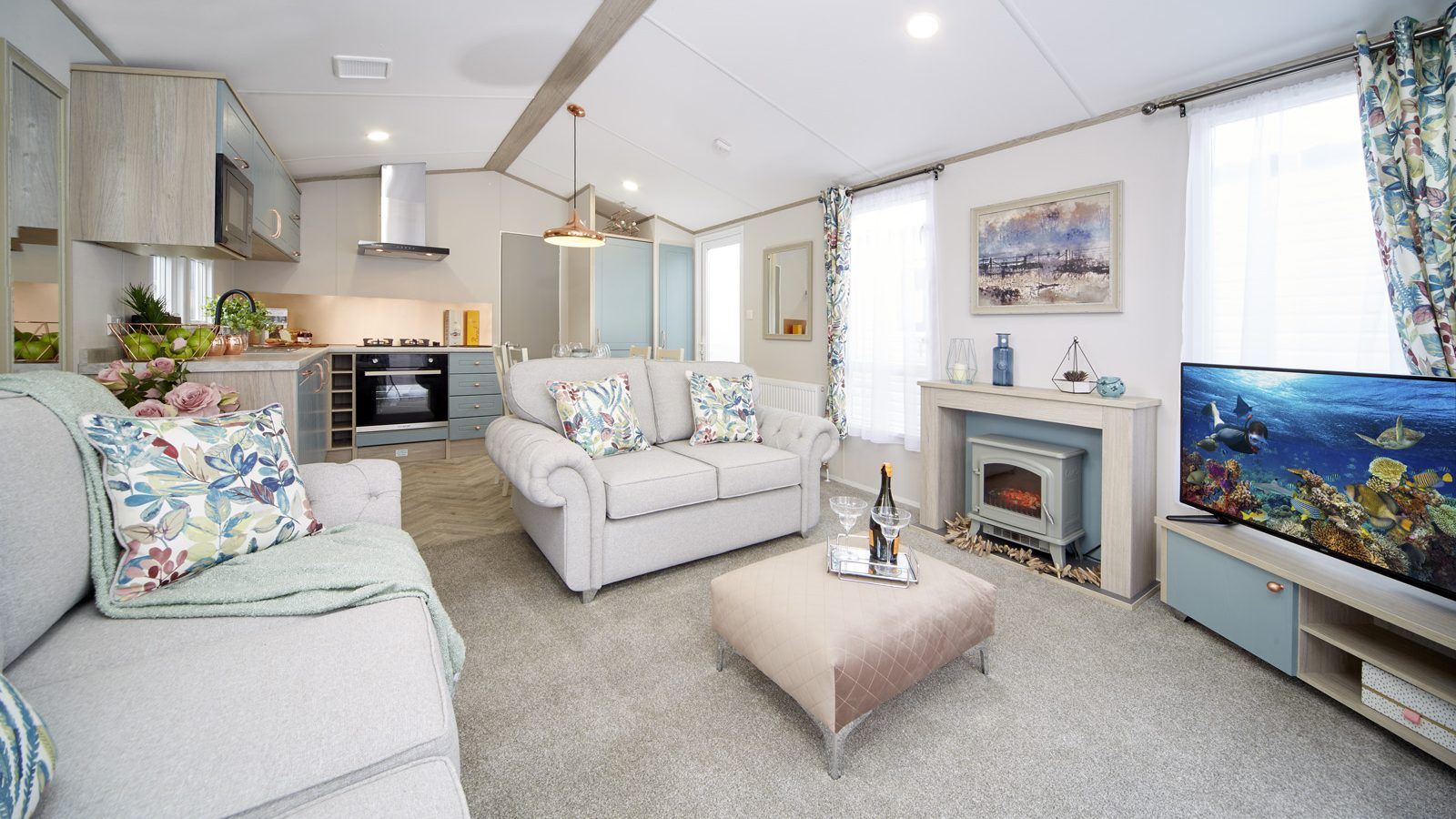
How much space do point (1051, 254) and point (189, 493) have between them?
146 inches

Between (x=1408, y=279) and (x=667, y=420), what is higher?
(x=1408, y=279)

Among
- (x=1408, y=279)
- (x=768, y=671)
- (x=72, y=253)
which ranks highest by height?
(x=72, y=253)

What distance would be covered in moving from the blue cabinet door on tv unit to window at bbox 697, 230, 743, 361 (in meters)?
3.97

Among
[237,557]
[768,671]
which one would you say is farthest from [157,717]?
[768,671]

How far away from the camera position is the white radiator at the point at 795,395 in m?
4.62

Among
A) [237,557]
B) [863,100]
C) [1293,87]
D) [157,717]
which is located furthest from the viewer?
[863,100]

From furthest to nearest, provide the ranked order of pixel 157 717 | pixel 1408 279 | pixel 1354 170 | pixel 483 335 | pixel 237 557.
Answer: pixel 483 335 < pixel 1354 170 < pixel 1408 279 < pixel 237 557 < pixel 157 717

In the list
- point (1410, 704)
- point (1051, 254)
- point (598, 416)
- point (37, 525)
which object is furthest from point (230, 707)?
point (1051, 254)

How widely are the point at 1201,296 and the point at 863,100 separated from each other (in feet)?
6.35

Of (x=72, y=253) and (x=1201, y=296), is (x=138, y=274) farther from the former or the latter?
(x=1201, y=296)

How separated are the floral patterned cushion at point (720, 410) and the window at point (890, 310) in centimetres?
111

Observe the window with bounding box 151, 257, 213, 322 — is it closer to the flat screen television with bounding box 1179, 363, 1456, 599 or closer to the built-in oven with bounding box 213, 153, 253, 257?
the built-in oven with bounding box 213, 153, 253, 257

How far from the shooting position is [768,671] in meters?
1.71

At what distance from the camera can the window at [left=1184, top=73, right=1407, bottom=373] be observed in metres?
2.15
